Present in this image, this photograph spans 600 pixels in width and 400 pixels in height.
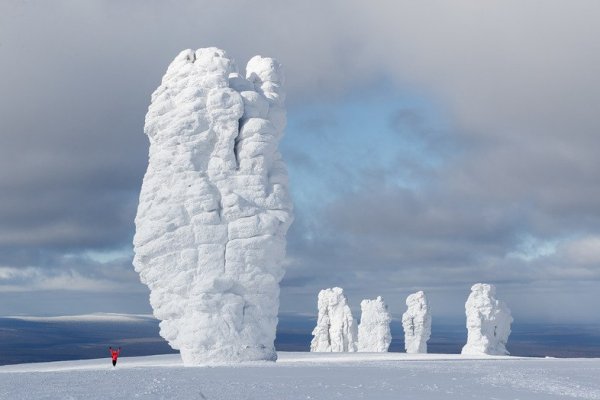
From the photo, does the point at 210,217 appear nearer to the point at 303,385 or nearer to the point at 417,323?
the point at 303,385

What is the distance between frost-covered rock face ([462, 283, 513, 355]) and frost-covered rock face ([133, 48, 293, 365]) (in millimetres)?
44267

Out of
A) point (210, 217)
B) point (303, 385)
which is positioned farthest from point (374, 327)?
point (303, 385)

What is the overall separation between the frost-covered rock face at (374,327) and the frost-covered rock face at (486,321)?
10656mm

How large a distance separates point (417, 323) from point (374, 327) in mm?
4681

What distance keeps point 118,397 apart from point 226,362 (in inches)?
744

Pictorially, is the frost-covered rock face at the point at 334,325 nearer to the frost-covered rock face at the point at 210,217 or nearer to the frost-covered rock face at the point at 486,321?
the frost-covered rock face at the point at 486,321

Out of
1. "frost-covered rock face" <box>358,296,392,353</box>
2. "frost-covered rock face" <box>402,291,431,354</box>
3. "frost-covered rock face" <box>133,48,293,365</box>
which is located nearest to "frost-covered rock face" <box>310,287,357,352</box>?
"frost-covered rock face" <box>358,296,392,353</box>

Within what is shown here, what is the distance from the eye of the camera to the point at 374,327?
8869 cm

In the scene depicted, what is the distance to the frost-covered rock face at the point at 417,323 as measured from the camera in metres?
87.8

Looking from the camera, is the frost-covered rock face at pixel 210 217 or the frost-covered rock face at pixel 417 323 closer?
the frost-covered rock face at pixel 210 217

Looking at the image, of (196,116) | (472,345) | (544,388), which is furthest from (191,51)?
(472,345)

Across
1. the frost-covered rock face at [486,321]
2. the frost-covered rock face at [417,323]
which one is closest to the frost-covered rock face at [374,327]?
the frost-covered rock face at [417,323]

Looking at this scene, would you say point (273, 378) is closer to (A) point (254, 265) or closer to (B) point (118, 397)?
(B) point (118, 397)

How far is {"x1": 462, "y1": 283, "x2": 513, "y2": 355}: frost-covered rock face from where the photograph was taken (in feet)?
257
